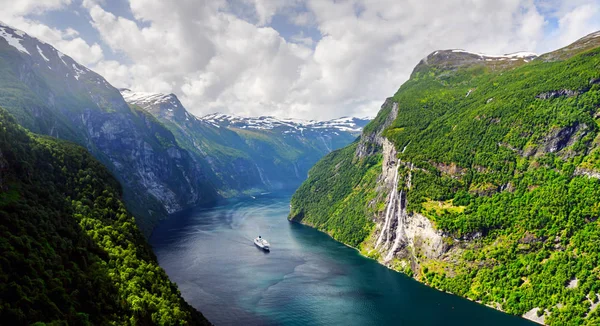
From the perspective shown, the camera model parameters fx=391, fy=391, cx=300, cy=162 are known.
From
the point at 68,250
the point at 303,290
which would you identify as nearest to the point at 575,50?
the point at 303,290

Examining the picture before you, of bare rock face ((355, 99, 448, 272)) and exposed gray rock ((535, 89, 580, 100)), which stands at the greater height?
exposed gray rock ((535, 89, 580, 100))

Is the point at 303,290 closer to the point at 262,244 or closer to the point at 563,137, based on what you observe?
the point at 262,244

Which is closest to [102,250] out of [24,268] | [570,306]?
[24,268]

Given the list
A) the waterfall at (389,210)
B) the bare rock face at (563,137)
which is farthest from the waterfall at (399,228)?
the bare rock face at (563,137)

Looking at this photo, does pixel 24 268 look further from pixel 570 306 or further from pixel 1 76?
pixel 1 76

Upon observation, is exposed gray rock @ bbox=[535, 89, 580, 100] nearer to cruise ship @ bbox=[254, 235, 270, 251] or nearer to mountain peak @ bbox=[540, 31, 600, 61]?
mountain peak @ bbox=[540, 31, 600, 61]

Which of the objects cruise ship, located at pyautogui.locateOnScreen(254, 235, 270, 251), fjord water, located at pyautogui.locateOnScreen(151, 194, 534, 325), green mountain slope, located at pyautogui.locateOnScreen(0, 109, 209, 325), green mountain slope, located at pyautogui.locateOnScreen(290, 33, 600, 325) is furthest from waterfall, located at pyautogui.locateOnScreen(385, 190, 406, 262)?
green mountain slope, located at pyautogui.locateOnScreen(0, 109, 209, 325)
